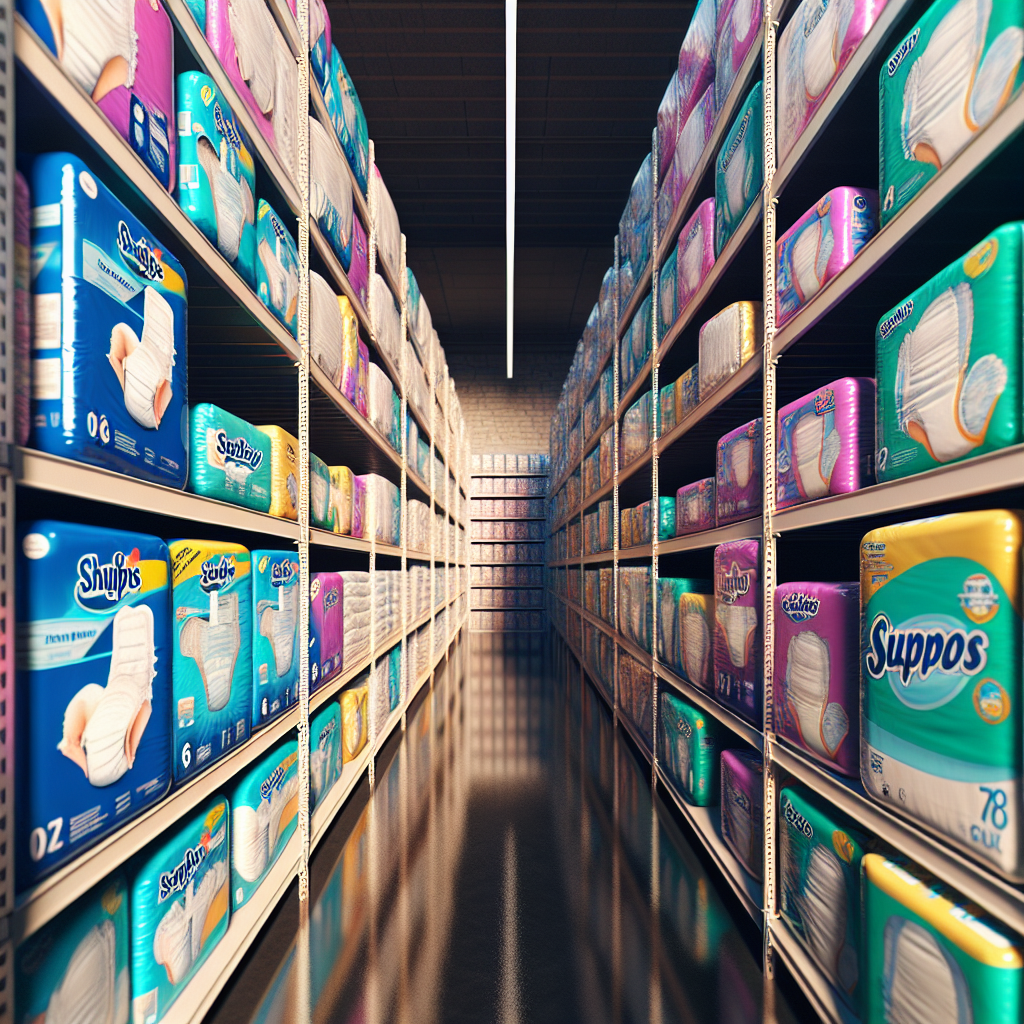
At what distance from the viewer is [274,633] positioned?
1800 mm

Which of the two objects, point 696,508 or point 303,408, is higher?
point 303,408

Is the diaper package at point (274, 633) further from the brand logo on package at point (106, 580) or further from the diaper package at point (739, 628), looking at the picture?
the diaper package at point (739, 628)

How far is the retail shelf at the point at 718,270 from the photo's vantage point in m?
1.81

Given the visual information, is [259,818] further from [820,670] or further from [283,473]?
[820,670]

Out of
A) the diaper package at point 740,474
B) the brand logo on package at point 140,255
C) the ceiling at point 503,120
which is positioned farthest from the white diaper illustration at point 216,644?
the ceiling at point 503,120

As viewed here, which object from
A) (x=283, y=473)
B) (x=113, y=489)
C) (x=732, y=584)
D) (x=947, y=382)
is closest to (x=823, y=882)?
(x=732, y=584)

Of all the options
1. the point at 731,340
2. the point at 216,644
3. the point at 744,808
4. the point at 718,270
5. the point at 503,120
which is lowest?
the point at 744,808

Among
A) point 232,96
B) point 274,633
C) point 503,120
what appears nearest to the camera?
point 232,96

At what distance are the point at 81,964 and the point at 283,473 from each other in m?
1.20

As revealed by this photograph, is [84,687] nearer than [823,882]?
Yes

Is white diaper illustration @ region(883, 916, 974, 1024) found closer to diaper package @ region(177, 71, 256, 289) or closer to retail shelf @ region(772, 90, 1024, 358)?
retail shelf @ region(772, 90, 1024, 358)

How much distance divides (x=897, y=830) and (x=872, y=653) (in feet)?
0.93

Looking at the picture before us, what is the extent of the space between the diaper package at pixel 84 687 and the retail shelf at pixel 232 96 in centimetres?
98

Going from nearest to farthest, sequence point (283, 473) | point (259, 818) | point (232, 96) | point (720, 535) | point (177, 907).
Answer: point (177, 907)
point (232, 96)
point (259, 818)
point (283, 473)
point (720, 535)
